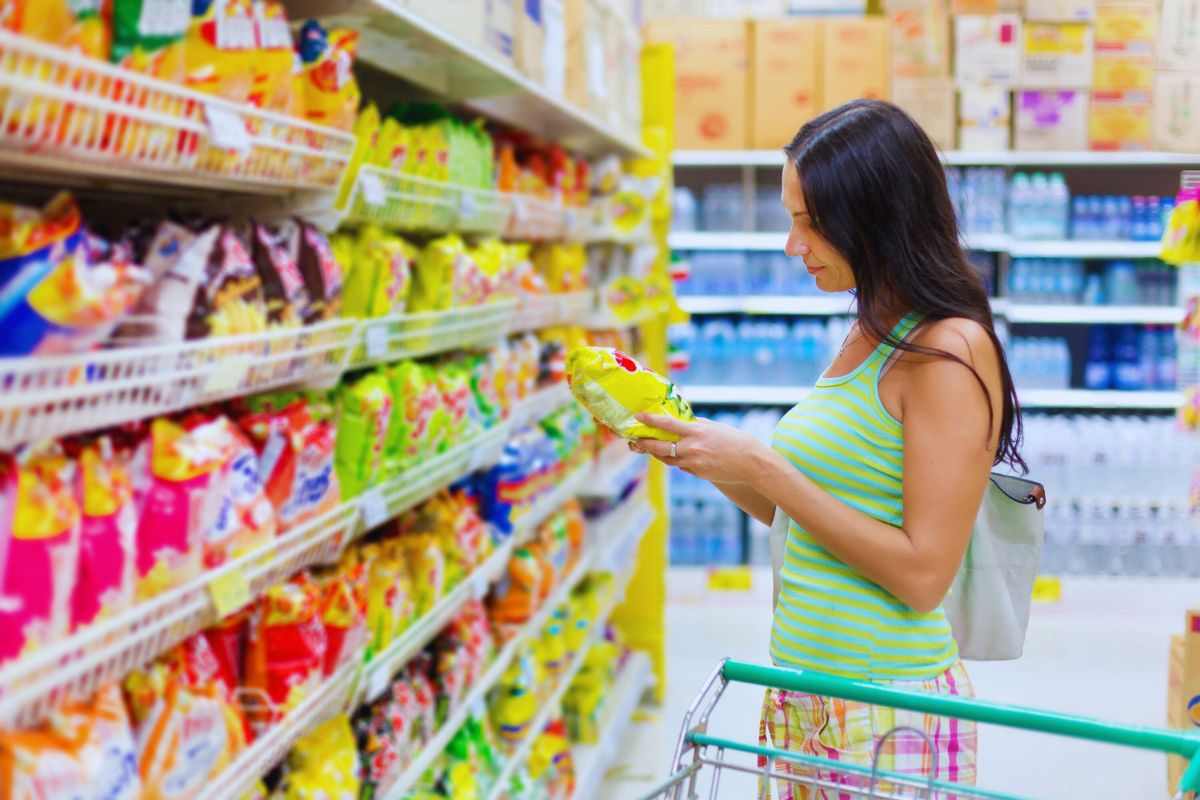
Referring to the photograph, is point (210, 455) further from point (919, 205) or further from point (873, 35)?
point (873, 35)

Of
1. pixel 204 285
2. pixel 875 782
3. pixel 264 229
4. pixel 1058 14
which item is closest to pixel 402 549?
pixel 264 229

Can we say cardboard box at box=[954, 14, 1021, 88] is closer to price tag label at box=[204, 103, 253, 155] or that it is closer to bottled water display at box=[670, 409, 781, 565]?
bottled water display at box=[670, 409, 781, 565]

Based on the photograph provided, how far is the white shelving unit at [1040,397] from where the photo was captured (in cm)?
604

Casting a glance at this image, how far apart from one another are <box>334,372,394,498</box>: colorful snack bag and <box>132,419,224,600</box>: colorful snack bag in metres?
0.53

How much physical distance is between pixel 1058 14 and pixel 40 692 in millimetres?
6020

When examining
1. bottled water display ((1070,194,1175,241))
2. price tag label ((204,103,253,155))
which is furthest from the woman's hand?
bottled water display ((1070,194,1175,241))

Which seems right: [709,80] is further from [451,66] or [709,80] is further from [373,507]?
[373,507]

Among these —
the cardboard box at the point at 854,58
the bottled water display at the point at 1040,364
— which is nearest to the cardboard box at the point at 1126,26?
the cardboard box at the point at 854,58

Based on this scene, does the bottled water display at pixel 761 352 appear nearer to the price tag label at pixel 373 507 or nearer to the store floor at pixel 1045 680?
the store floor at pixel 1045 680

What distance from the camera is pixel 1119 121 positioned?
6.04 metres

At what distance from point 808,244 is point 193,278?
736 mm

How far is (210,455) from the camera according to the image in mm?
1410

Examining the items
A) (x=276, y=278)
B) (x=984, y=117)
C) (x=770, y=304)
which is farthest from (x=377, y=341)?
(x=984, y=117)

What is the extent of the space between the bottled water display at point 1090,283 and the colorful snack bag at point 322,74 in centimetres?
500
